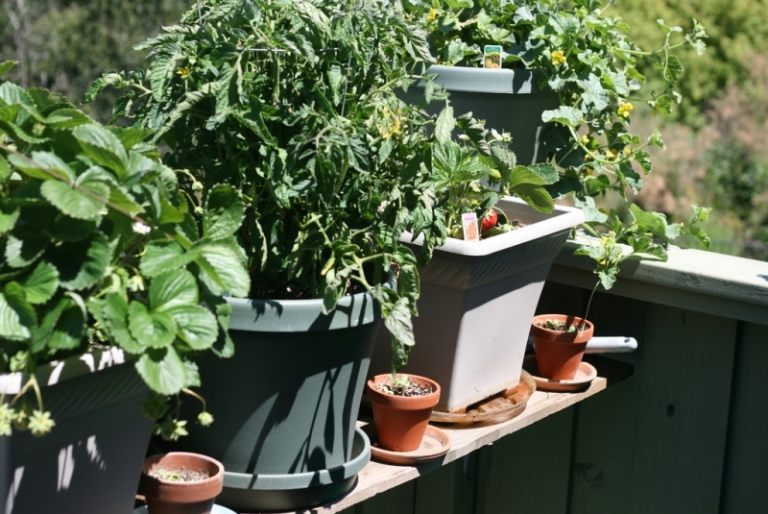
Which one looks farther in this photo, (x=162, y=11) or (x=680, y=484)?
(x=162, y=11)

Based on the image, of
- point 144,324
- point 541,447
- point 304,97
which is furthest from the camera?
point 541,447

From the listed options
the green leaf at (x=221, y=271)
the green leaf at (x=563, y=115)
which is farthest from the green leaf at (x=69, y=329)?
the green leaf at (x=563, y=115)

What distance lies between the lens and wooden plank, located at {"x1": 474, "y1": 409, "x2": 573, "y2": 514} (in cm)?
190

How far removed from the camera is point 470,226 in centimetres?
144

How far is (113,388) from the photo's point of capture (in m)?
0.95

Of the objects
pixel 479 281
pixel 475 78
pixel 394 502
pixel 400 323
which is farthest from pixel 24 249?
pixel 394 502

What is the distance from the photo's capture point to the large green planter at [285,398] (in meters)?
1.13

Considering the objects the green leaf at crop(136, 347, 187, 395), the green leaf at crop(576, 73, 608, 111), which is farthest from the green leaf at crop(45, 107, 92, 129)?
the green leaf at crop(576, 73, 608, 111)

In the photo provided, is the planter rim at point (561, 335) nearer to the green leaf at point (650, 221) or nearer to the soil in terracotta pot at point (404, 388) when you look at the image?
the green leaf at point (650, 221)

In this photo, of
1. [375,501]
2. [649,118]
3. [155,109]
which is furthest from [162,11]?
[155,109]

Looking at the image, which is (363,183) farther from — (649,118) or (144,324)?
(649,118)

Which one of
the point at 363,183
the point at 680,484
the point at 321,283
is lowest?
the point at 680,484

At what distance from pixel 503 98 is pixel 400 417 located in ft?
1.98

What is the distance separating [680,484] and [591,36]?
75 cm
